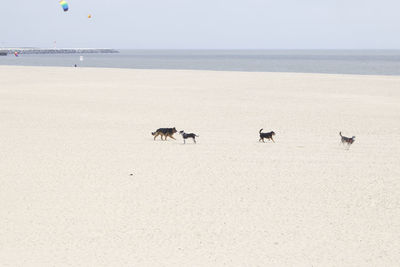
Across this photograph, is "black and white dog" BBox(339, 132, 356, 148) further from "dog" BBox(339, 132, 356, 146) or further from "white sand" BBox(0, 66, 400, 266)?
"white sand" BBox(0, 66, 400, 266)

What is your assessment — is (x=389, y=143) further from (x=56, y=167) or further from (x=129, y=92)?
(x=129, y=92)

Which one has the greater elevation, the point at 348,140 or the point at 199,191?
the point at 348,140

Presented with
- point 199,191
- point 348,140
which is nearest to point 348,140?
point 348,140

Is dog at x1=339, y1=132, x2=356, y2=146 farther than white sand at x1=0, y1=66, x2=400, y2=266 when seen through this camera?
Yes

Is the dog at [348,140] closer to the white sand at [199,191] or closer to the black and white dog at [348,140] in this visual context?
the black and white dog at [348,140]

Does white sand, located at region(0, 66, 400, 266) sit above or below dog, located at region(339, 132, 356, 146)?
below

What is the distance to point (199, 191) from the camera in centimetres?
1106

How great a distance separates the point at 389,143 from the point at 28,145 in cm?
1139

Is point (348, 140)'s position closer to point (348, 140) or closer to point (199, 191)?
point (348, 140)

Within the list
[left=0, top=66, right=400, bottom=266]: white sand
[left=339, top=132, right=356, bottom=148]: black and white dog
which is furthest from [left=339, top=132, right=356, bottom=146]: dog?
[left=0, top=66, right=400, bottom=266]: white sand

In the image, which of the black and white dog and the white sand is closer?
the white sand

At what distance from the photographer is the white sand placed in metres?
7.92

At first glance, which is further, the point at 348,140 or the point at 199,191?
the point at 348,140

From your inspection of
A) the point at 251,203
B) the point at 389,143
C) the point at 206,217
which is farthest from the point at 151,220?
the point at 389,143
